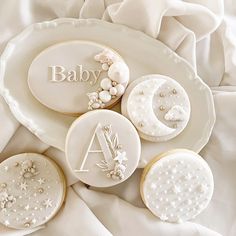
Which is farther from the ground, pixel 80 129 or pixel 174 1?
pixel 174 1

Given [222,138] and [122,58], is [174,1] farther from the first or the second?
[222,138]

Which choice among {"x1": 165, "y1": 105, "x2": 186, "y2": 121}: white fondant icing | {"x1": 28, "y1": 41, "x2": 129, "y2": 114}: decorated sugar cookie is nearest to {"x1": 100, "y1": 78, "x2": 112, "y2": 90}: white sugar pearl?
{"x1": 28, "y1": 41, "x2": 129, "y2": 114}: decorated sugar cookie

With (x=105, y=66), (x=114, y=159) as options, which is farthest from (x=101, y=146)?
(x=105, y=66)

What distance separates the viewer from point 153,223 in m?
0.74

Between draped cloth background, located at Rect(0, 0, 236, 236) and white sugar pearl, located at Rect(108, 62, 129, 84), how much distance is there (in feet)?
0.32

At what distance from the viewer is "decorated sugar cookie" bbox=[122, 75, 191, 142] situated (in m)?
0.72

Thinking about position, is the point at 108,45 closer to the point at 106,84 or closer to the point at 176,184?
the point at 106,84

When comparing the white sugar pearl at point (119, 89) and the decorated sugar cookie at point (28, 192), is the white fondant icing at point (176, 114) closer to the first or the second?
the white sugar pearl at point (119, 89)

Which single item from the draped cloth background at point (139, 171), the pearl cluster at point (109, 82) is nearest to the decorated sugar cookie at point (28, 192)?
the draped cloth background at point (139, 171)

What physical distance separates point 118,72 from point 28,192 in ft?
0.81

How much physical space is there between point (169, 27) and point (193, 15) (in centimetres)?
5

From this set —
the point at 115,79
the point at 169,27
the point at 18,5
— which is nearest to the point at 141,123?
the point at 115,79

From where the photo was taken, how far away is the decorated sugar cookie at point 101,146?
2.32 feet

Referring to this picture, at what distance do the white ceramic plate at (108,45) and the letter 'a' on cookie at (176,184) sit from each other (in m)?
0.03
